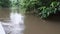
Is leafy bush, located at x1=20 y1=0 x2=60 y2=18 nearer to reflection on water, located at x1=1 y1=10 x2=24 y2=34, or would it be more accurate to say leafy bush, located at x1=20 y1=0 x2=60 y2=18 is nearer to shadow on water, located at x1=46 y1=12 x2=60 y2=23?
shadow on water, located at x1=46 y1=12 x2=60 y2=23

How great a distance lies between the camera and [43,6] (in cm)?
1317

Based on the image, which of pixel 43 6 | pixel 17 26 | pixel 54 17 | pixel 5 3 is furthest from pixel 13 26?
pixel 5 3

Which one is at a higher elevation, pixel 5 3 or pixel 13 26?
pixel 13 26

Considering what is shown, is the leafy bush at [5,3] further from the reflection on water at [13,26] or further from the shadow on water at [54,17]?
the reflection on water at [13,26]

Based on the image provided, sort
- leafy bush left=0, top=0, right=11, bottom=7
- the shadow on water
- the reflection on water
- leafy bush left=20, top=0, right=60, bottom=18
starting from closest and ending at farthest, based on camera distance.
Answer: the reflection on water, the shadow on water, leafy bush left=20, top=0, right=60, bottom=18, leafy bush left=0, top=0, right=11, bottom=7

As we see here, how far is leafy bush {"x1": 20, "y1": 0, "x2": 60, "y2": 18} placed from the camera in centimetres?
1195

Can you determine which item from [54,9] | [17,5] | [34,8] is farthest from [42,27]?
[17,5]

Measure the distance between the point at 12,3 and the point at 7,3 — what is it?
0.88 metres

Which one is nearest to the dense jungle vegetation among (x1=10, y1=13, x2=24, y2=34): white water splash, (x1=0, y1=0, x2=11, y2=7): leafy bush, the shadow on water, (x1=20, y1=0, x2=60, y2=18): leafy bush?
(x1=20, y1=0, x2=60, y2=18): leafy bush

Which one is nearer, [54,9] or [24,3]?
[54,9]

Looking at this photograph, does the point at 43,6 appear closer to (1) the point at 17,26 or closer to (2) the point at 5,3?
(1) the point at 17,26

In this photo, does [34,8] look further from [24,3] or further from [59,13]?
[59,13]

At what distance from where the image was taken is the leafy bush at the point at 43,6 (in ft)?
39.2

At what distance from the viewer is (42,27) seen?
31.3 feet
